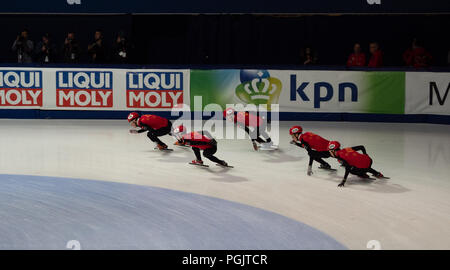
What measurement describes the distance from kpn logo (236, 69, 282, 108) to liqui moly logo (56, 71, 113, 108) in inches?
139

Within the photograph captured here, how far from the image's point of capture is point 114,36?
22.2 meters

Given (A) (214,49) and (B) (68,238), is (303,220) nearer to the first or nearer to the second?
(B) (68,238)

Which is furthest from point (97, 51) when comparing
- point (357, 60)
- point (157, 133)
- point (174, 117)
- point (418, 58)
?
point (418, 58)

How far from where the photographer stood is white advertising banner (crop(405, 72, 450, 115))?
16.8 m

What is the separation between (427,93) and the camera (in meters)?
17.0

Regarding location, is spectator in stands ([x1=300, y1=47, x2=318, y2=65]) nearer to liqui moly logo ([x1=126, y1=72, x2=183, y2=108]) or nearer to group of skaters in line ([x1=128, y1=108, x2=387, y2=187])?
liqui moly logo ([x1=126, y1=72, x2=183, y2=108])

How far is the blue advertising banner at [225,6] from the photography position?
774 inches

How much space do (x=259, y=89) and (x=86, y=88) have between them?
183 inches

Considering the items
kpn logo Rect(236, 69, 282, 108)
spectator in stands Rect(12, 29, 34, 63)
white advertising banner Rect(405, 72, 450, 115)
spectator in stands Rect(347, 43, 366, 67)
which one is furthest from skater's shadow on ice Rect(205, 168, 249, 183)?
spectator in stands Rect(12, 29, 34, 63)

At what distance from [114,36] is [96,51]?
130 inches

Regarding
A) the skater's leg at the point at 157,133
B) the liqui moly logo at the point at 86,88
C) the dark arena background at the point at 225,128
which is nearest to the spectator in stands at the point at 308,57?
the dark arena background at the point at 225,128

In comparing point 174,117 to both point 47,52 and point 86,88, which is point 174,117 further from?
point 47,52

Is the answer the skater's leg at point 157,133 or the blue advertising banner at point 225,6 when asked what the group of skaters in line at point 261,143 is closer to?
the skater's leg at point 157,133
